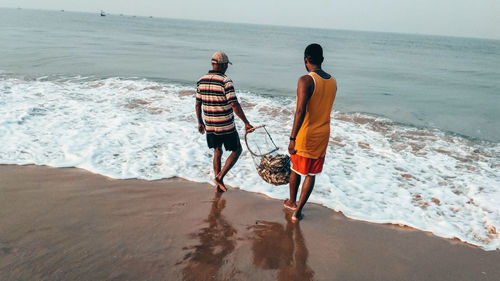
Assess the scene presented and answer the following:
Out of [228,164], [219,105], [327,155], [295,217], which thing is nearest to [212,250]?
[295,217]

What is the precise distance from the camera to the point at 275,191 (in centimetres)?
488

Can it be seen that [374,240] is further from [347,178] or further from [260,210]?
[347,178]

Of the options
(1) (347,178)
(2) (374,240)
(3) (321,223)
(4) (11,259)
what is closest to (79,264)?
(4) (11,259)

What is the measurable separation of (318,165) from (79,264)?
250 centimetres

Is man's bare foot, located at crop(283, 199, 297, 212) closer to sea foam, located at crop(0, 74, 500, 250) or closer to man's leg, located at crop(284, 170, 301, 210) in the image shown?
man's leg, located at crop(284, 170, 301, 210)

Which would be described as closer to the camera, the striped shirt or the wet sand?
the wet sand

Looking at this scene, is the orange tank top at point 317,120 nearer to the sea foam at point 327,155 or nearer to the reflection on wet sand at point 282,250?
the reflection on wet sand at point 282,250

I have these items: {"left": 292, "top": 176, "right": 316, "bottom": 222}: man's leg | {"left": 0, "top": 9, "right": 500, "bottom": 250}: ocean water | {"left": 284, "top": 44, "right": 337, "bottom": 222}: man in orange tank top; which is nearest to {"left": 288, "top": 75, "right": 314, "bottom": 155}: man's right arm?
{"left": 284, "top": 44, "right": 337, "bottom": 222}: man in orange tank top

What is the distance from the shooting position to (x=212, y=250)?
3.29m

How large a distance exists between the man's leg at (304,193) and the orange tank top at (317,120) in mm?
322

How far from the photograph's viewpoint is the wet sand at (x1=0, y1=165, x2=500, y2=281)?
298 cm

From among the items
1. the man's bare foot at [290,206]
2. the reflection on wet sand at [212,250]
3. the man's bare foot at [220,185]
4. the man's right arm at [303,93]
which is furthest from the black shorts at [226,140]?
the man's right arm at [303,93]

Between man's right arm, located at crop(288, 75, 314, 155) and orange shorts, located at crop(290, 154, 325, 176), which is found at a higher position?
man's right arm, located at crop(288, 75, 314, 155)

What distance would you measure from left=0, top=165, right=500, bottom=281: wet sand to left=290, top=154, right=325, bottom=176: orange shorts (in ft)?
2.14
